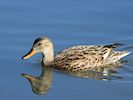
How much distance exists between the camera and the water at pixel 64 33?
10523mm

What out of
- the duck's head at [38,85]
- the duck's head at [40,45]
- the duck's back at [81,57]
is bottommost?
the duck's head at [38,85]

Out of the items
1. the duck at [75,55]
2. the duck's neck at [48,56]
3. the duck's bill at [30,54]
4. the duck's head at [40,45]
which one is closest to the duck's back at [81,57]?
the duck at [75,55]

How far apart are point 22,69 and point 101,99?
2017 mm

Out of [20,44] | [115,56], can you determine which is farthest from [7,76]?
[115,56]

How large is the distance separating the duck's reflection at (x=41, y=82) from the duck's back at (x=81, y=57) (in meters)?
0.40

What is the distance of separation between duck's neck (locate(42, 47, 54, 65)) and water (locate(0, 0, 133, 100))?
19 cm

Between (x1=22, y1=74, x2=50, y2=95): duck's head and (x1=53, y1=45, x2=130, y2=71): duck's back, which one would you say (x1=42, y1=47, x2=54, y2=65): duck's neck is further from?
(x1=22, y1=74, x2=50, y2=95): duck's head

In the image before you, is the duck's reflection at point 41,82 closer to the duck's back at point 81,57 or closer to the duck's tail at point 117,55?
→ the duck's back at point 81,57

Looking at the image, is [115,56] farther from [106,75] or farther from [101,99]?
[101,99]

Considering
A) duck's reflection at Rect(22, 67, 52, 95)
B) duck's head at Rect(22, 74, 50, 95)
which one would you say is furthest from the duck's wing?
duck's head at Rect(22, 74, 50, 95)

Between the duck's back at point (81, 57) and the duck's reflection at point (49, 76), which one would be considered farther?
the duck's back at point (81, 57)

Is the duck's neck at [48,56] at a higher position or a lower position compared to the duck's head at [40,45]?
lower

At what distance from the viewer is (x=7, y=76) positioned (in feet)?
36.1

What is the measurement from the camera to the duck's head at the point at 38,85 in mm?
10590
